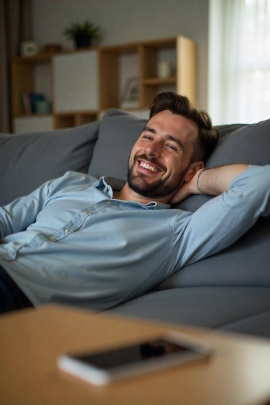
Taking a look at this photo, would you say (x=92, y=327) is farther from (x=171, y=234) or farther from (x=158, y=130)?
(x=158, y=130)

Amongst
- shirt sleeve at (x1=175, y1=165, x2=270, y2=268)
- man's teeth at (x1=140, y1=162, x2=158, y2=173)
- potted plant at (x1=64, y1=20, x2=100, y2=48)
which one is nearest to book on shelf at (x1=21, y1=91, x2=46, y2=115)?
potted plant at (x1=64, y1=20, x2=100, y2=48)

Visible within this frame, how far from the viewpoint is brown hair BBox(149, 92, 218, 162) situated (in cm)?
167

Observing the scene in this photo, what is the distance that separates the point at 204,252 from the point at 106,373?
Answer: 38.6 inches

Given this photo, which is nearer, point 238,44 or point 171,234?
point 171,234

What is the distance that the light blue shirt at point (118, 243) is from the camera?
135 cm

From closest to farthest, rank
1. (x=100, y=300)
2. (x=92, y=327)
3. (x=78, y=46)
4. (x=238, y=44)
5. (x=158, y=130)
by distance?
(x=92, y=327) → (x=100, y=300) → (x=158, y=130) → (x=238, y=44) → (x=78, y=46)

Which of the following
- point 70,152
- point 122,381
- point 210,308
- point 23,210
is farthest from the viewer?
point 70,152

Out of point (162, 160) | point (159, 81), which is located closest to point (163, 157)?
point (162, 160)

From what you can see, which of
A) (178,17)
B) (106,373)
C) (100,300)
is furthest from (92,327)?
(178,17)

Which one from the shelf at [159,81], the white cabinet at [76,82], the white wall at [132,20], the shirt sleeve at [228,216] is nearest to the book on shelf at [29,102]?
the white cabinet at [76,82]

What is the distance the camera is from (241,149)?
1.52 metres

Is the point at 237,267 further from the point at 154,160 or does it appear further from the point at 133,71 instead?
the point at 133,71

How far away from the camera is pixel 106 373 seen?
1.64 feet

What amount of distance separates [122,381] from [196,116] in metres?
1.34
